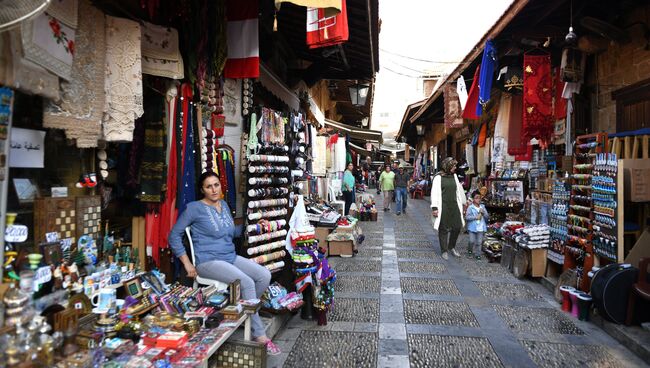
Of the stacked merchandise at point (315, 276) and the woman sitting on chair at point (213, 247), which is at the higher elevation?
the woman sitting on chair at point (213, 247)

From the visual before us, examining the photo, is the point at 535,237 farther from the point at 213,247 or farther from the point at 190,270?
the point at 190,270

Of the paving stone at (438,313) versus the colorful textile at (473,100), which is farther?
the colorful textile at (473,100)

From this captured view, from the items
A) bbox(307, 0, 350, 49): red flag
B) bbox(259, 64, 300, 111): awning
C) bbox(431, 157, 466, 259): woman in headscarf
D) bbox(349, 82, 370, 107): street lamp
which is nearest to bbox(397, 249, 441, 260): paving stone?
bbox(431, 157, 466, 259): woman in headscarf

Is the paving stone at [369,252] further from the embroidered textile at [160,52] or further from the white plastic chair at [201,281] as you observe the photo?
the embroidered textile at [160,52]

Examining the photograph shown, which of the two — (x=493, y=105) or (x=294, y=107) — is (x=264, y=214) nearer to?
(x=294, y=107)

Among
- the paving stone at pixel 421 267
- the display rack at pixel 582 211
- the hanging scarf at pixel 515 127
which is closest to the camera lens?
the display rack at pixel 582 211

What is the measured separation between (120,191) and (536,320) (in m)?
4.59

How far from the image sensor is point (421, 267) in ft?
24.5

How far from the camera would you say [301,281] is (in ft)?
15.7

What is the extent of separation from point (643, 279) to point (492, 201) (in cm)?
642

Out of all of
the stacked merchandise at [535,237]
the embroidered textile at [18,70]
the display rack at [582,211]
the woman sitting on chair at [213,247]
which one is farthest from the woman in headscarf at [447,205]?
the embroidered textile at [18,70]

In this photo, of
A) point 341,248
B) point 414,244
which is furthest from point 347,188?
point 341,248

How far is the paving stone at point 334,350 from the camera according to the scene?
3908mm

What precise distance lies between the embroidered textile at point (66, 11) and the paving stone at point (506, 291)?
18.0ft
